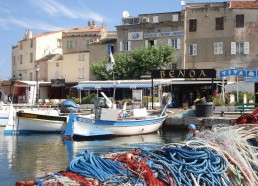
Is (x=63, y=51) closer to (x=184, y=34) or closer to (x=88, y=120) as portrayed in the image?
(x=184, y=34)

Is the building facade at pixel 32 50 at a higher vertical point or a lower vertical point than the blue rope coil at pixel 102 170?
higher

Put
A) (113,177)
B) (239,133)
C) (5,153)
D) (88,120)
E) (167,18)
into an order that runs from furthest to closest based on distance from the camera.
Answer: (167,18), (88,120), (5,153), (239,133), (113,177)

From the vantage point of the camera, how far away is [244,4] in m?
47.6

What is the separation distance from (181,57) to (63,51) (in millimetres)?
20165

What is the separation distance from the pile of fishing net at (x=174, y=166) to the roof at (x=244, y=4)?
4085cm

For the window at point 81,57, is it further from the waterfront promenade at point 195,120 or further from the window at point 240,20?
the waterfront promenade at point 195,120

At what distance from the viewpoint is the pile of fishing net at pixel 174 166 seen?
263 inches

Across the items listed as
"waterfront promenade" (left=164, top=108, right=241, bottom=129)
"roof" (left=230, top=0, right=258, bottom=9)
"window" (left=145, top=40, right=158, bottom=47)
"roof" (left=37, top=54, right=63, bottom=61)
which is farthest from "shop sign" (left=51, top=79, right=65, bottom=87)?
"waterfront promenade" (left=164, top=108, right=241, bottom=129)

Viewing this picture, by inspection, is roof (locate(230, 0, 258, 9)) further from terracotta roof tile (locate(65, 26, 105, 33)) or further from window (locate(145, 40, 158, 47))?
terracotta roof tile (locate(65, 26, 105, 33))

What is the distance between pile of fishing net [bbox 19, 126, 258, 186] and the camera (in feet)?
21.9

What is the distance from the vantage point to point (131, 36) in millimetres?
52812

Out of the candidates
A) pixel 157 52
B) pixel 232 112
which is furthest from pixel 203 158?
pixel 157 52

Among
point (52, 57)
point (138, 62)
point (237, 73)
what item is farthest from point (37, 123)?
point (52, 57)

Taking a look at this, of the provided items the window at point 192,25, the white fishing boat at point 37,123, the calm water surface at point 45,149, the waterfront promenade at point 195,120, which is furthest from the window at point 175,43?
the white fishing boat at point 37,123
